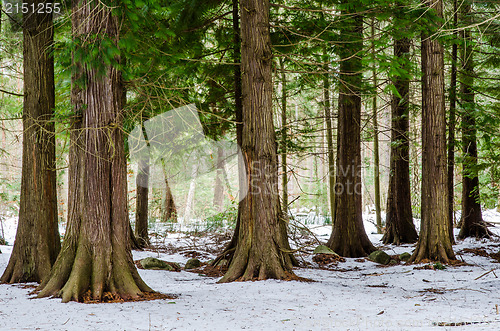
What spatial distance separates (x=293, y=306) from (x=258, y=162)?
257 cm

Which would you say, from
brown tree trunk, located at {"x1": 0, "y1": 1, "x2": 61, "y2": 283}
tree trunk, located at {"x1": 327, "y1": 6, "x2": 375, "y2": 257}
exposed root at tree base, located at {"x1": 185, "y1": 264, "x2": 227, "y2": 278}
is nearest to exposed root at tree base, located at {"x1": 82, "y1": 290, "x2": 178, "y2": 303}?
brown tree trunk, located at {"x1": 0, "y1": 1, "x2": 61, "y2": 283}

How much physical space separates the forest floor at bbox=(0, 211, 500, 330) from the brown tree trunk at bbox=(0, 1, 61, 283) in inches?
24.5

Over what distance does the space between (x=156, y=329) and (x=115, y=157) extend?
2590mm

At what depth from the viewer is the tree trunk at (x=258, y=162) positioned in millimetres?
6602

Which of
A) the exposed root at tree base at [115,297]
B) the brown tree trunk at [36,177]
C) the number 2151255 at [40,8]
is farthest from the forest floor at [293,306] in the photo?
the number 2151255 at [40,8]

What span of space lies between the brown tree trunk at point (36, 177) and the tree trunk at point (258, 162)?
3.16 meters

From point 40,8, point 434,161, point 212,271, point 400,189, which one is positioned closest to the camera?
point 40,8

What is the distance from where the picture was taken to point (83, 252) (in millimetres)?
5234

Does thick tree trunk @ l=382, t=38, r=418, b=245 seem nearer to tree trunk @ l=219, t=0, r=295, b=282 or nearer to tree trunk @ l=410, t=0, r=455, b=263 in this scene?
tree trunk @ l=410, t=0, r=455, b=263

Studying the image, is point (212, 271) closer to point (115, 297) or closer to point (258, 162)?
point (258, 162)

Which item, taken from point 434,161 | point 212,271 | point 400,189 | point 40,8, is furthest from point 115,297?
point 400,189

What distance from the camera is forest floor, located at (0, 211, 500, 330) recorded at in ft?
13.0

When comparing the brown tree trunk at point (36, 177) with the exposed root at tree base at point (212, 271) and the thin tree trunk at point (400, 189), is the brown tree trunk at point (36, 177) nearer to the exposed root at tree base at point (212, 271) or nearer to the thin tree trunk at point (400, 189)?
the exposed root at tree base at point (212, 271)

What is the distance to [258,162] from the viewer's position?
668cm
